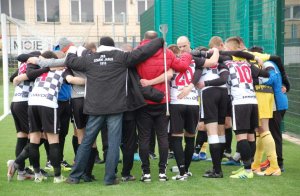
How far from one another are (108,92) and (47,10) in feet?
112

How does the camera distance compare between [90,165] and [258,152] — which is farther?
[258,152]

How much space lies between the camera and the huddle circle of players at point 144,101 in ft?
23.1

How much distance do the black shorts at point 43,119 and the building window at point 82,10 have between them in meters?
33.0

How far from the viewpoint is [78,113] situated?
7.48m

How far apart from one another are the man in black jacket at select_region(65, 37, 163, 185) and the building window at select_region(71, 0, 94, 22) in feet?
108

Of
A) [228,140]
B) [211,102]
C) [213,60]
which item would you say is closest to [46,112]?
[211,102]

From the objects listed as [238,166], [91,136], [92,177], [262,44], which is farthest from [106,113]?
[262,44]

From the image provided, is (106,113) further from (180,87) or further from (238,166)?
(238,166)

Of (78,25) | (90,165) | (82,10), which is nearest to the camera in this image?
(90,165)

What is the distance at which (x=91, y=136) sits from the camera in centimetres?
712

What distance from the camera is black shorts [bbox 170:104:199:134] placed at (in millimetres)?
7258

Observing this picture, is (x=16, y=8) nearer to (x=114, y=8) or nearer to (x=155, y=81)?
(x=114, y=8)

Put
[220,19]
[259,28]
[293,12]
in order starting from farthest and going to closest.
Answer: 1. [220,19]
2. [293,12]
3. [259,28]

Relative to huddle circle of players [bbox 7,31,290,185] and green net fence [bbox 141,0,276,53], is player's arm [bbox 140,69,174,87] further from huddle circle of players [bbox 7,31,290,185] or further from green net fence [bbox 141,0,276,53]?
green net fence [bbox 141,0,276,53]
